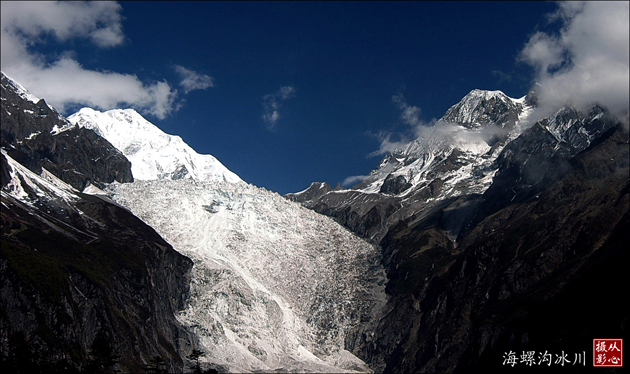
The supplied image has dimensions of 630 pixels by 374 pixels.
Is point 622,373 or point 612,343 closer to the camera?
point 612,343

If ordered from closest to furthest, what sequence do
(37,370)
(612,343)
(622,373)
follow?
(37,370) < (612,343) < (622,373)

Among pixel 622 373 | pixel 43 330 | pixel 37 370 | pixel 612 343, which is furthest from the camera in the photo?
pixel 43 330

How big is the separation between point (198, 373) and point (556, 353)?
479ft

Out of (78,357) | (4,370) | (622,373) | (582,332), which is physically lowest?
(4,370)

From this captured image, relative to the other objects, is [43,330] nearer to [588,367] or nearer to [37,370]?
[37,370]

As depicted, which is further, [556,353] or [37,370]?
[556,353]

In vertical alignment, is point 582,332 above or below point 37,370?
above

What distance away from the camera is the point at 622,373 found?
179m

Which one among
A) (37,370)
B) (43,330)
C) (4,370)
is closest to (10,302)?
(43,330)

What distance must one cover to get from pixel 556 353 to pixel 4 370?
151411 mm

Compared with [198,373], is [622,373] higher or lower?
higher

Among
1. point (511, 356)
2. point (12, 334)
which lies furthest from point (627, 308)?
point (12, 334)

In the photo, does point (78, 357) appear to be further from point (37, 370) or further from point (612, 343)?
point (612, 343)

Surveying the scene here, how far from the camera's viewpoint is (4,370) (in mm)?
109250
